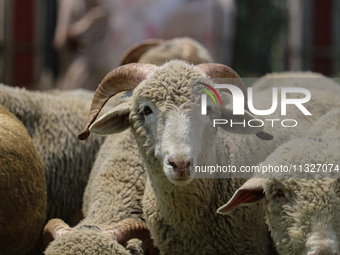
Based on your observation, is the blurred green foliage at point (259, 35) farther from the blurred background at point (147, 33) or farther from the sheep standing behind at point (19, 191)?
the sheep standing behind at point (19, 191)

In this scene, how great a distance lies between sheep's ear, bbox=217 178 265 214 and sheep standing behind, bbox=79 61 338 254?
31 centimetres

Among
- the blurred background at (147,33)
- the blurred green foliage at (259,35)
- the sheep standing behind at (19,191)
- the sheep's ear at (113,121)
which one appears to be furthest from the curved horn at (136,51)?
the blurred green foliage at (259,35)

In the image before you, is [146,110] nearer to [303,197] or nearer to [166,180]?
[166,180]

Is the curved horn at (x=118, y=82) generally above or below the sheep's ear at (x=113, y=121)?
above

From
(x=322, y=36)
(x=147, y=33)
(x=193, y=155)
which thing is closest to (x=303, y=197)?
(x=193, y=155)

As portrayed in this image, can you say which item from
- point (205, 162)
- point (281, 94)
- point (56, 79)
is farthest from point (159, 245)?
point (56, 79)

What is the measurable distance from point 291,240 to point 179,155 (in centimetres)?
75

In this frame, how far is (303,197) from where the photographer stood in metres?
3.57

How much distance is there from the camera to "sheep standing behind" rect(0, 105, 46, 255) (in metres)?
4.52

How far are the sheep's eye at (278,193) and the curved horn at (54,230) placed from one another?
1.43 m

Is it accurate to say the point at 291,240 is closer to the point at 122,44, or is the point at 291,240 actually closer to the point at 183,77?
the point at 183,77

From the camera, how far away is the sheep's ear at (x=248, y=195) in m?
3.82

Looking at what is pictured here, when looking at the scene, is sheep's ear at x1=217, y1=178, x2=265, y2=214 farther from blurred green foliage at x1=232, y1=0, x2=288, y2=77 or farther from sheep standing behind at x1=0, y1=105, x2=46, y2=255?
blurred green foliage at x1=232, y1=0, x2=288, y2=77

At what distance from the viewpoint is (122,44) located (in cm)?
1262
